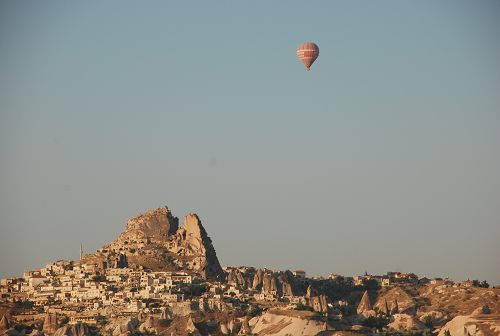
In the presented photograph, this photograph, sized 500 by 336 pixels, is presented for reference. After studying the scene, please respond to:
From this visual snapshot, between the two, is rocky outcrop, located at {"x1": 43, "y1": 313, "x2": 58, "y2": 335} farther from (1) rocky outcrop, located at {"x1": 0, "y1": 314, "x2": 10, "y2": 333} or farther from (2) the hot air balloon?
(2) the hot air balloon

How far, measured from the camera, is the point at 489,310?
19438cm

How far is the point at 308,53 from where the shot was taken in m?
188

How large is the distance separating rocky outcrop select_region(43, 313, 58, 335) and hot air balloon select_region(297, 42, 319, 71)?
37287 millimetres

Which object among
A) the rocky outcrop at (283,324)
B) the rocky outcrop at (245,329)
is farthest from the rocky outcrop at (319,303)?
the rocky outcrop at (245,329)

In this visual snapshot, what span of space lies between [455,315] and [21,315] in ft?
155

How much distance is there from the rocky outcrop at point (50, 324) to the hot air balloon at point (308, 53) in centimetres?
A: 3729

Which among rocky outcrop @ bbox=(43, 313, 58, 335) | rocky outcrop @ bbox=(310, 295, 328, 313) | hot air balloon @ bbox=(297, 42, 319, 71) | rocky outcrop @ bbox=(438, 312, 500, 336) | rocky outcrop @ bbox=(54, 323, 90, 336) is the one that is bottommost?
rocky outcrop @ bbox=(438, 312, 500, 336)

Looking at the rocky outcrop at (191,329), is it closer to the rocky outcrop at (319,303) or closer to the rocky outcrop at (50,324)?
the rocky outcrop at (50,324)

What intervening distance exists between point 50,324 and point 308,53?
38.9 metres

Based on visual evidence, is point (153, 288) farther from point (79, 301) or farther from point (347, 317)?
point (347, 317)

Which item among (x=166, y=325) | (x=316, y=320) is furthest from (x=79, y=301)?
(x=316, y=320)

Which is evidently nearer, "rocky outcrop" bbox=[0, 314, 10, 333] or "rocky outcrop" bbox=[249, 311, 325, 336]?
"rocky outcrop" bbox=[249, 311, 325, 336]

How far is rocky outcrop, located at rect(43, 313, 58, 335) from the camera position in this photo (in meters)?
183

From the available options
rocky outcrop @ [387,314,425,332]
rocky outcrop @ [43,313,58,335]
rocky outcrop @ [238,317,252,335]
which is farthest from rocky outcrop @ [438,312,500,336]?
rocky outcrop @ [43,313,58,335]
